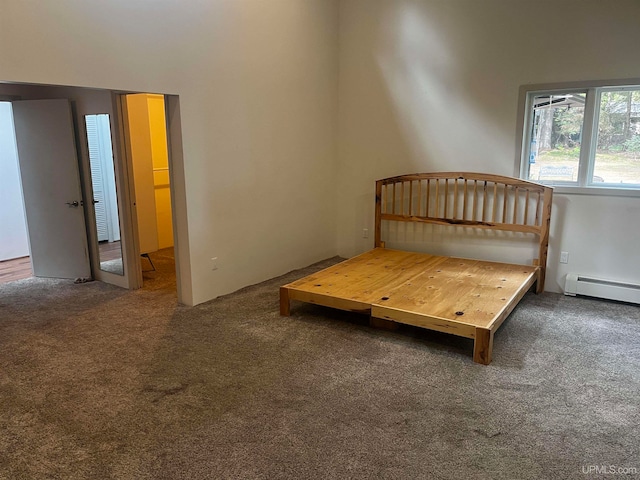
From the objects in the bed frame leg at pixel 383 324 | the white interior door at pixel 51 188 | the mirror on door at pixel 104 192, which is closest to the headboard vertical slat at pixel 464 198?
the bed frame leg at pixel 383 324

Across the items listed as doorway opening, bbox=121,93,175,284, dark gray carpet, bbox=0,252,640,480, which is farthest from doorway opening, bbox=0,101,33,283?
dark gray carpet, bbox=0,252,640,480

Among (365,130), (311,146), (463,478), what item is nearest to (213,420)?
(463,478)

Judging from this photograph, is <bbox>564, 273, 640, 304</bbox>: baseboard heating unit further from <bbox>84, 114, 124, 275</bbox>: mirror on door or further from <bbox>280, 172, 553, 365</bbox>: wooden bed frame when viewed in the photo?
<bbox>84, 114, 124, 275</bbox>: mirror on door

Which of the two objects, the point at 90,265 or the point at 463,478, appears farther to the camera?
the point at 90,265

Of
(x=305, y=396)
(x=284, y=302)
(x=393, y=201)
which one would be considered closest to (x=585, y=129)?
(x=393, y=201)

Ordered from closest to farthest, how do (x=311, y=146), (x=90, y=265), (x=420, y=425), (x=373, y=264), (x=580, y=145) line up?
(x=420, y=425) < (x=580, y=145) < (x=373, y=264) < (x=90, y=265) < (x=311, y=146)

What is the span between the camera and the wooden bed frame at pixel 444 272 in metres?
3.42

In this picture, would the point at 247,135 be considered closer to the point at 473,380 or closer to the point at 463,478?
the point at 473,380

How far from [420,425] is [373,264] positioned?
2386 mm

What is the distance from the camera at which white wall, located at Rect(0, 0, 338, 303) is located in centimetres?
314

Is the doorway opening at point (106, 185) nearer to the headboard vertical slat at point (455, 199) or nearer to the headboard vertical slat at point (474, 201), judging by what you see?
the headboard vertical slat at point (455, 199)

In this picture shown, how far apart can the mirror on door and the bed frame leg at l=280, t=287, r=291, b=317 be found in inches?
74.7

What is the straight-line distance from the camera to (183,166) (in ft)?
13.1

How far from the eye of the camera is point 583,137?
4.41 meters
